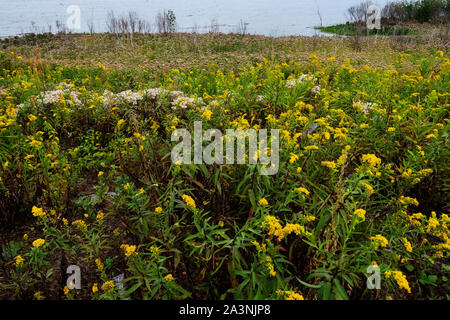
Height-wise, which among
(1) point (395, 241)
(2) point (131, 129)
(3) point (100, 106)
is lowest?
(1) point (395, 241)

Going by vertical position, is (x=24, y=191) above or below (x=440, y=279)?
above

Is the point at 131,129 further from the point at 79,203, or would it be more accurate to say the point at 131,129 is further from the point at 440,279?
the point at 440,279

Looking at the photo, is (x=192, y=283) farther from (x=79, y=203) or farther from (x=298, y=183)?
(x=79, y=203)

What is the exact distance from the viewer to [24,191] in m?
3.04

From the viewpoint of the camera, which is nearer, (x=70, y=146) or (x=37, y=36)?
(x=70, y=146)

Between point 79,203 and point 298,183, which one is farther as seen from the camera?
point 79,203

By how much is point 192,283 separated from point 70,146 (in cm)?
326

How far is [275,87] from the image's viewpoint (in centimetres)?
480
